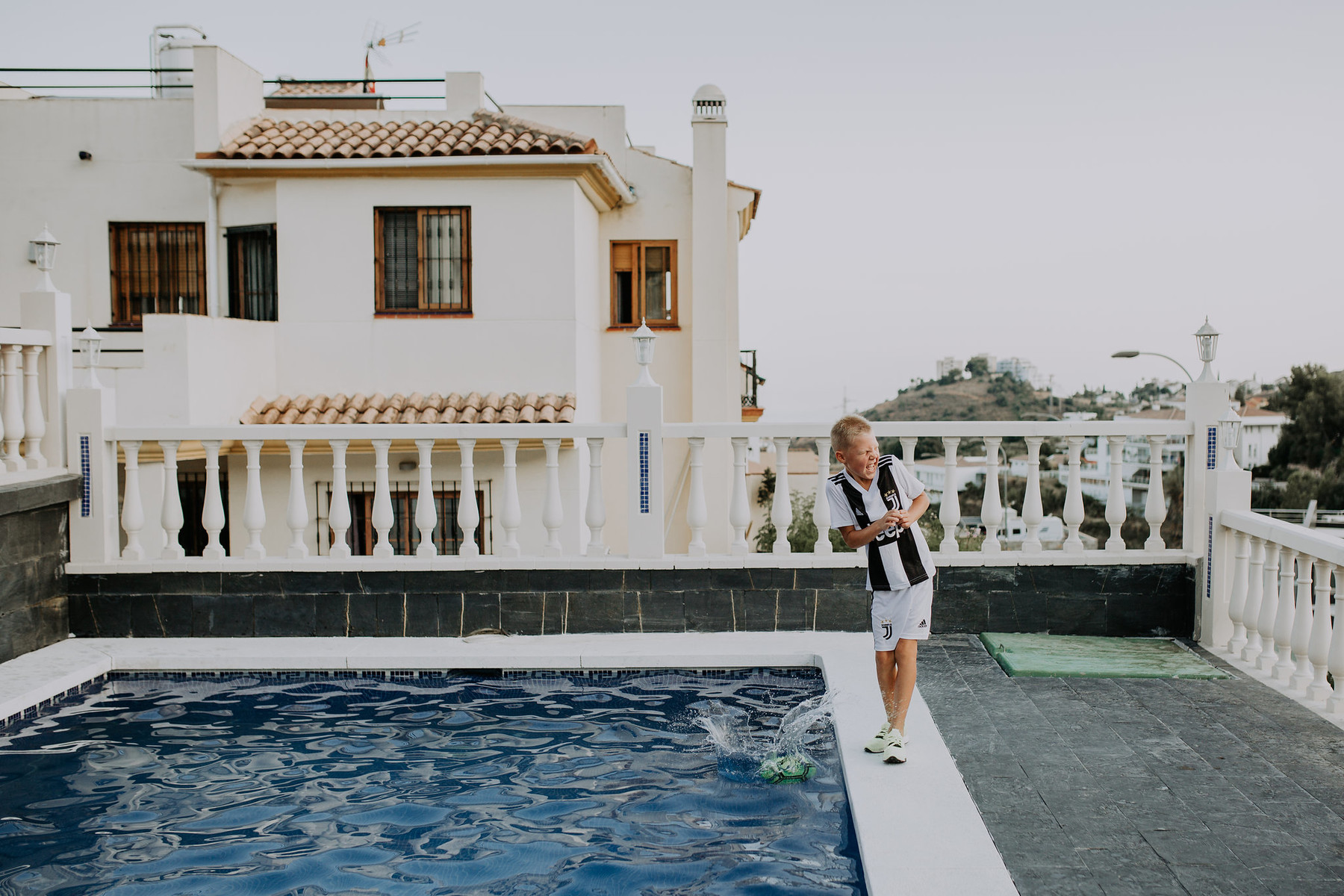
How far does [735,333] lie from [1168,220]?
23481mm

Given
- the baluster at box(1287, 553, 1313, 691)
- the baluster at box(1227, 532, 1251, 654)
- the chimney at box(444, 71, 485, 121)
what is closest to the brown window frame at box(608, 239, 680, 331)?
the chimney at box(444, 71, 485, 121)

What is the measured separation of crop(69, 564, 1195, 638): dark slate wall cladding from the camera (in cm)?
755

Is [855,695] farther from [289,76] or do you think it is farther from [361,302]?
[289,76]

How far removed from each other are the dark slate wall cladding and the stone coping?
4.9 inches

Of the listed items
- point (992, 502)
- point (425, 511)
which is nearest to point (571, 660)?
point (425, 511)

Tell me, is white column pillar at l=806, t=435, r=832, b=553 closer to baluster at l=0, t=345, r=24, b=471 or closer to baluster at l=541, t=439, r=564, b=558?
baluster at l=541, t=439, r=564, b=558

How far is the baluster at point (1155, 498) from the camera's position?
7434 millimetres

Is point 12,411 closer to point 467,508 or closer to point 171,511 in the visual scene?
point 171,511

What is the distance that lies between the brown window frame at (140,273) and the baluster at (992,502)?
12340mm

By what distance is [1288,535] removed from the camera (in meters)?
5.83

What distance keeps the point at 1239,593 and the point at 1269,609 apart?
0.43m

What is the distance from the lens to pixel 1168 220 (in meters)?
35.0

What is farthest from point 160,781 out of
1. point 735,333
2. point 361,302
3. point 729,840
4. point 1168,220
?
point 1168,220

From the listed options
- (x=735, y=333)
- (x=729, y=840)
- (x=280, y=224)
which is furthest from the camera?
(x=735, y=333)
